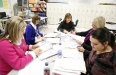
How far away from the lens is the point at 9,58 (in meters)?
1.18

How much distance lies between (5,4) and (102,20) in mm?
5439

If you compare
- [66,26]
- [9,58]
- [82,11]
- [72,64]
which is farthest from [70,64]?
[82,11]

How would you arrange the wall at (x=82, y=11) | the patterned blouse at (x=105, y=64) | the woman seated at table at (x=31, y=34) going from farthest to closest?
the wall at (x=82, y=11) < the woman seated at table at (x=31, y=34) < the patterned blouse at (x=105, y=64)

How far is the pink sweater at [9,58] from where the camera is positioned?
45.8 inches

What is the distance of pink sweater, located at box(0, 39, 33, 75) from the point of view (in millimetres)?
1163

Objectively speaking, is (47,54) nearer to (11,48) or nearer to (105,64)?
(11,48)

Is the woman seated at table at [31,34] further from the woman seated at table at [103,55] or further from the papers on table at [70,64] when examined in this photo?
the woman seated at table at [103,55]

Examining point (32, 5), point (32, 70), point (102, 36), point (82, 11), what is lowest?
point (32, 70)

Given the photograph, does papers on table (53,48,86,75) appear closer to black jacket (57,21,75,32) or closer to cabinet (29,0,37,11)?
black jacket (57,21,75,32)

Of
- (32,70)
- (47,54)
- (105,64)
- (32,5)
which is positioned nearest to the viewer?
(105,64)

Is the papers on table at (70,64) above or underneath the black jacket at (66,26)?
underneath

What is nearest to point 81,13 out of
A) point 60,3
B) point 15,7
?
point 60,3

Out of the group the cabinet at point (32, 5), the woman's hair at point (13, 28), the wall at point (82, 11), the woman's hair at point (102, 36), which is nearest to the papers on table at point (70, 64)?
the woman's hair at point (102, 36)

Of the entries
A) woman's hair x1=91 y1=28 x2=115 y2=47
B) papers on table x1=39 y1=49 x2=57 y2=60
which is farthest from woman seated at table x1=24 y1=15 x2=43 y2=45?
woman's hair x1=91 y1=28 x2=115 y2=47
